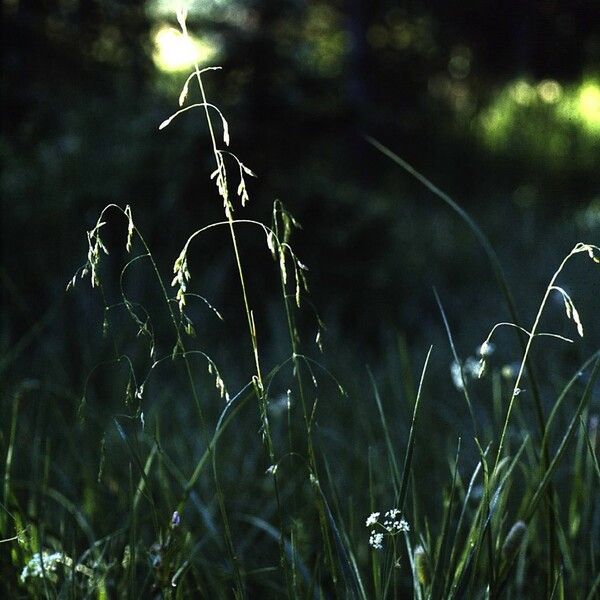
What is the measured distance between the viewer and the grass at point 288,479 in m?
1.03

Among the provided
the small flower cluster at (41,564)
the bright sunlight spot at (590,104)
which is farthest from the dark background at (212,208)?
the bright sunlight spot at (590,104)

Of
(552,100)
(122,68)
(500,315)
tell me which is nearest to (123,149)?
(122,68)

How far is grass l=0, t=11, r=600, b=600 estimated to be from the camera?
1.03 m

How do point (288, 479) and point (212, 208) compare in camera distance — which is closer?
point (288, 479)

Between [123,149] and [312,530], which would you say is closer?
[312,530]

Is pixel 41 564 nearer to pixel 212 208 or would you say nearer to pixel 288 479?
pixel 288 479

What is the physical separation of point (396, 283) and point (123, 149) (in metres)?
1.30

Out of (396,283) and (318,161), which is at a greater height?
(318,161)

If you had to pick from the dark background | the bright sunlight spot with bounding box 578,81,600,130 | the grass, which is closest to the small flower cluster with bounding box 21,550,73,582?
the grass

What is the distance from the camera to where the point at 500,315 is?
3.46m

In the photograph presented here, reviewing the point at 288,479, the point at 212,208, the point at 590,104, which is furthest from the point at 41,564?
the point at 590,104

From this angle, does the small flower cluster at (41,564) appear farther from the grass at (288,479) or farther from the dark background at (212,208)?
the dark background at (212,208)

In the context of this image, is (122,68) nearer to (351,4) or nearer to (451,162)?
(351,4)

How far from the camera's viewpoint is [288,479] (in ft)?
6.51
